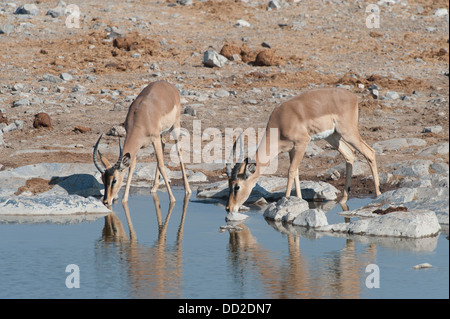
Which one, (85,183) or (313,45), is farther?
(313,45)

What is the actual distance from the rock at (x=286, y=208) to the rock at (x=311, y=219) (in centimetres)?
20

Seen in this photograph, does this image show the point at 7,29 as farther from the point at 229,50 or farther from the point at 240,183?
the point at 240,183

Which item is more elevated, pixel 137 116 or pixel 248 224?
pixel 137 116

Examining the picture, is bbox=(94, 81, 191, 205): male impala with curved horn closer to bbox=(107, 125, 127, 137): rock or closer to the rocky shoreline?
the rocky shoreline

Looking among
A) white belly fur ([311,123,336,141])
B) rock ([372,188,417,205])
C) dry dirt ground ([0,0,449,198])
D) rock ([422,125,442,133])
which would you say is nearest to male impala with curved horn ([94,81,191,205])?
dry dirt ground ([0,0,449,198])

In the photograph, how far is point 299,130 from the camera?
39.7 feet

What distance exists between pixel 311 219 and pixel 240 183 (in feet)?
4.56

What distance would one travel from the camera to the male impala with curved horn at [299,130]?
11750mm

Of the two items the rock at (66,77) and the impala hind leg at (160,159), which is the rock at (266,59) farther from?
the impala hind leg at (160,159)

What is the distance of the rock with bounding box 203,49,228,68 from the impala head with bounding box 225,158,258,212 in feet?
39.8

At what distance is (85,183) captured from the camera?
13398 mm

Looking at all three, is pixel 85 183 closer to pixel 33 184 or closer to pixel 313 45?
pixel 33 184
